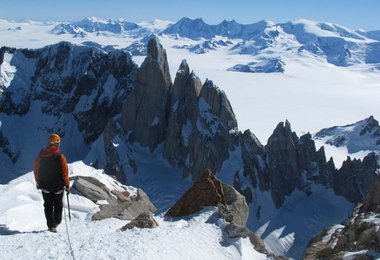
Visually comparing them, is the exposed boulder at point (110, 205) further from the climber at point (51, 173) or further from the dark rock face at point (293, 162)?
the dark rock face at point (293, 162)

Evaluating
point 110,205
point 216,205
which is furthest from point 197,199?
point 110,205

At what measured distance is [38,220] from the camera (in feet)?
90.1

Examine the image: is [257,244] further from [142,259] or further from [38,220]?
[38,220]

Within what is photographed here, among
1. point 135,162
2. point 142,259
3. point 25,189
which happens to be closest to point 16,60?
point 135,162

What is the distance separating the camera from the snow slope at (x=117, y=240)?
1931 centimetres

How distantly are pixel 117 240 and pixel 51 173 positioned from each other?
4398mm

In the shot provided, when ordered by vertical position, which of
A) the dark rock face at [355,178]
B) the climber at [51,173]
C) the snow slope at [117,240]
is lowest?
the dark rock face at [355,178]

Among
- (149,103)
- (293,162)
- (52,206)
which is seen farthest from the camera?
(149,103)

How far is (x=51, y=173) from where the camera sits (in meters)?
21.8

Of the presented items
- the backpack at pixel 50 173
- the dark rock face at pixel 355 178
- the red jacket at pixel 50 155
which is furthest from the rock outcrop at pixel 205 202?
the dark rock face at pixel 355 178

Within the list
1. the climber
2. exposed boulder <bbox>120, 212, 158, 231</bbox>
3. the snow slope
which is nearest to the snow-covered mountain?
the snow slope

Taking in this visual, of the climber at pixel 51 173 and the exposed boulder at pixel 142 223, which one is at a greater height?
the climber at pixel 51 173

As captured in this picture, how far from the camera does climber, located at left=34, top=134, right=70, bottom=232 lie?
21.6 metres

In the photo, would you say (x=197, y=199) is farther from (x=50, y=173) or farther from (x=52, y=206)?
(x=50, y=173)
